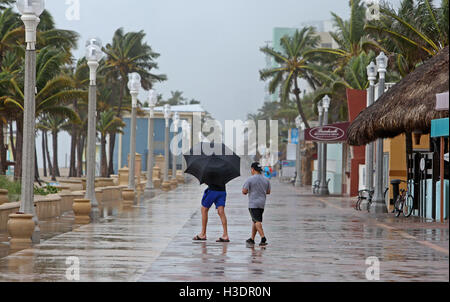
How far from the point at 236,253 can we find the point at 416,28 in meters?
17.4

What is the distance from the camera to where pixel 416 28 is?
29688 millimetres

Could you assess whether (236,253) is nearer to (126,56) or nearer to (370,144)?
(370,144)

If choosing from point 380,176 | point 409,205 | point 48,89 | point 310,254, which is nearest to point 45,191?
point 380,176

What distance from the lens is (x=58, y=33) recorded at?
52531mm

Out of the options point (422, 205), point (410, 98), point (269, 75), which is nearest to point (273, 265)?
point (410, 98)

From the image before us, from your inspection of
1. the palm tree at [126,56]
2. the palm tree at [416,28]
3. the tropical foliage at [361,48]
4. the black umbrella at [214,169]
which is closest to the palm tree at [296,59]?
the tropical foliage at [361,48]

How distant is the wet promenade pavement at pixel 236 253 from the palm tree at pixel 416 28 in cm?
888

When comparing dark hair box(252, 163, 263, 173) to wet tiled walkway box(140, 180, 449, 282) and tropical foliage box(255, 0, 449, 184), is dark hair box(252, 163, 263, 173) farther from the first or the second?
tropical foliage box(255, 0, 449, 184)

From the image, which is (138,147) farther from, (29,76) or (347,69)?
(29,76)

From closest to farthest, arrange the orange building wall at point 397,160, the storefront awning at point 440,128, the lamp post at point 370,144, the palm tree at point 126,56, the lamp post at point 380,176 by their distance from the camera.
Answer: the storefront awning at point 440,128 → the lamp post at point 380,176 → the lamp post at point 370,144 → the orange building wall at point 397,160 → the palm tree at point 126,56

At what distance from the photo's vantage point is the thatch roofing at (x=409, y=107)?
67.2ft

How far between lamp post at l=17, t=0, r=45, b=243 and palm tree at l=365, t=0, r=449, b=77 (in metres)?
16.1

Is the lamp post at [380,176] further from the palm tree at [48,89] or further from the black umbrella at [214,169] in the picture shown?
the palm tree at [48,89]

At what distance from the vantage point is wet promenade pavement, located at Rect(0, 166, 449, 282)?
11.8m
